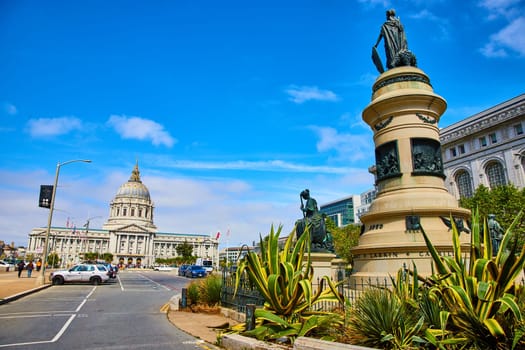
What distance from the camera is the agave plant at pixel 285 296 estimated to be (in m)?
5.96

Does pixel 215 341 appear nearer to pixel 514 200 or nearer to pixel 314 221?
pixel 314 221

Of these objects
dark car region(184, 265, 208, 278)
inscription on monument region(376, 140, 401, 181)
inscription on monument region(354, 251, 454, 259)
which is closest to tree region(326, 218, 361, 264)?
dark car region(184, 265, 208, 278)

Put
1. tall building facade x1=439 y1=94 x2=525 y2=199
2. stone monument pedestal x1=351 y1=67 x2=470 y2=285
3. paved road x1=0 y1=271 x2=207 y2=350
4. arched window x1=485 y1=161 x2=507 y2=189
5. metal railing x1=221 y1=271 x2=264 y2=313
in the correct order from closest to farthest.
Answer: paved road x1=0 y1=271 x2=207 y2=350 < metal railing x1=221 y1=271 x2=264 y2=313 < stone monument pedestal x1=351 y1=67 x2=470 y2=285 < tall building facade x1=439 y1=94 x2=525 y2=199 < arched window x1=485 y1=161 x2=507 y2=189

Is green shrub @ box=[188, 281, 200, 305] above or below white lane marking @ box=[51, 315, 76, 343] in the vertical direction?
above

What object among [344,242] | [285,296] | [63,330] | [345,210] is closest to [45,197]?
[63,330]

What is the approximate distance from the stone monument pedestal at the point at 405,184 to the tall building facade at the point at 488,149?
1449 inches

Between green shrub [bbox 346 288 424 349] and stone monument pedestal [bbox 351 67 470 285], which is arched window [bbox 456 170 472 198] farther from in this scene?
green shrub [bbox 346 288 424 349]

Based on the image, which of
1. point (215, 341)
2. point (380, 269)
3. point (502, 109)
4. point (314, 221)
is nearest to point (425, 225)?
point (380, 269)

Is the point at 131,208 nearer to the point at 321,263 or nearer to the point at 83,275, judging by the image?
the point at 83,275

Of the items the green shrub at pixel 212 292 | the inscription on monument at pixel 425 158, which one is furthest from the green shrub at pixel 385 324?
the inscription on monument at pixel 425 158

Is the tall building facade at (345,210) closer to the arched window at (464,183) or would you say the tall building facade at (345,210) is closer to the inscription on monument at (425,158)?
the arched window at (464,183)

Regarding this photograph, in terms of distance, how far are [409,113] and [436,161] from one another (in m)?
1.81

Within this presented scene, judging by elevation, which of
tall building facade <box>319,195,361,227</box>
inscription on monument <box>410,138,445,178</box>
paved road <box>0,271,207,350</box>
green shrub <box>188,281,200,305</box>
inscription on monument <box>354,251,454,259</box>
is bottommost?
paved road <box>0,271,207,350</box>

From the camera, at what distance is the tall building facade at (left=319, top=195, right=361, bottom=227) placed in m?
132
